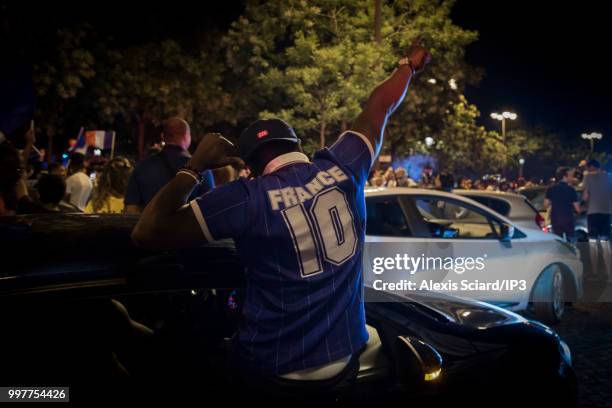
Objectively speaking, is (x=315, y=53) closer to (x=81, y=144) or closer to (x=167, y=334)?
(x=81, y=144)

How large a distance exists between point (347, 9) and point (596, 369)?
1865 cm

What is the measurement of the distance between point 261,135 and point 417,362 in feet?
3.05

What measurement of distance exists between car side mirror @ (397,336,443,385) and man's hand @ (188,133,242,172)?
88 centimetres

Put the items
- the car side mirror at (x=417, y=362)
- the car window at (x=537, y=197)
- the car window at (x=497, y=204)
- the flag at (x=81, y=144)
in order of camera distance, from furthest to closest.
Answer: the flag at (x=81, y=144) < the car window at (x=537, y=197) < the car window at (x=497, y=204) < the car side mirror at (x=417, y=362)

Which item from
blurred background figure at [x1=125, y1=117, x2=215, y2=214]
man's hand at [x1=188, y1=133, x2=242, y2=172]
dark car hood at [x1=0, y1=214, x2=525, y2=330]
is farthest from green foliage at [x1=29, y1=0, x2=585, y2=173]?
man's hand at [x1=188, y1=133, x2=242, y2=172]

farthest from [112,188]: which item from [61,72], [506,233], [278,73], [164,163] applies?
[61,72]

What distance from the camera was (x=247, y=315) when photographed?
224cm

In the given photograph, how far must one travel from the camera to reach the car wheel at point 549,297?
7.62m

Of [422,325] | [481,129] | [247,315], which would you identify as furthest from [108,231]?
[481,129]

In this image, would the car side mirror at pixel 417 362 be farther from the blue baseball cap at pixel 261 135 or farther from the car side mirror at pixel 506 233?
the car side mirror at pixel 506 233

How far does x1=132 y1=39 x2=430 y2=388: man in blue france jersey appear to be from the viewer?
6.90 ft

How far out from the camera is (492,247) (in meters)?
7.44

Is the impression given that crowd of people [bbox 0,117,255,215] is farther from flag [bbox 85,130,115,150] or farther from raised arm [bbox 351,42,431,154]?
flag [bbox 85,130,115,150]

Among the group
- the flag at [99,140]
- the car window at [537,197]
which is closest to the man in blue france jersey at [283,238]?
the car window at [537,197]
